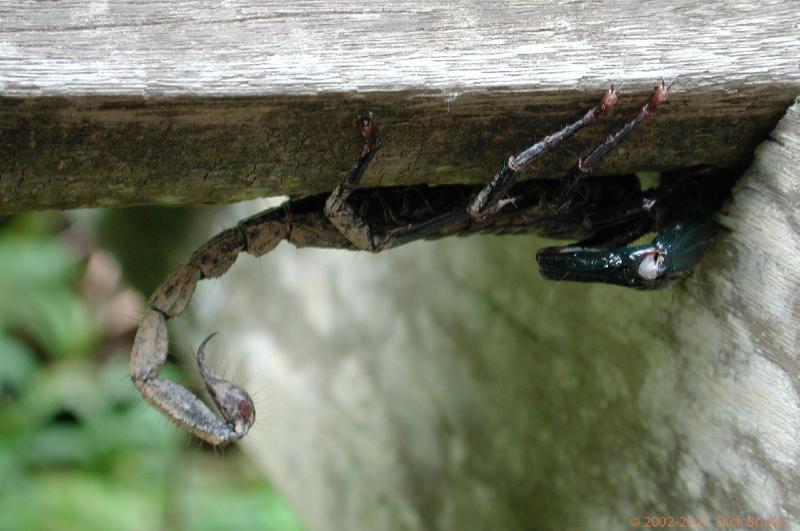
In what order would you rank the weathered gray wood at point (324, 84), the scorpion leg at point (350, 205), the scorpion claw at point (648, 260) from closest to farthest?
1. the weathered gray wood at point (324, 84)
2. the scorpion leg at point (350, 205)
3. the scorpion claw at point (648, 260)

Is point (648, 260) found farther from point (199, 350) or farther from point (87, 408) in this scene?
point (87, 408)

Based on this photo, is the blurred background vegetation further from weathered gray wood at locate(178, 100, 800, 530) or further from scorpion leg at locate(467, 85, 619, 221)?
scorpion leg at locate(467, 85, 619, 221)

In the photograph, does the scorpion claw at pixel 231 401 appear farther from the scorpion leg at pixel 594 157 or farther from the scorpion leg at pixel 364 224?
the scorpion leg at pixel 594 157

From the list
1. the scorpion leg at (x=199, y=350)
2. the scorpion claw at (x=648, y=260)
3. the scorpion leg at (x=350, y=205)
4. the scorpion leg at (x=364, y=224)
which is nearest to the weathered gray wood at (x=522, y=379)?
the scorpion claw at (x=648, y=260)

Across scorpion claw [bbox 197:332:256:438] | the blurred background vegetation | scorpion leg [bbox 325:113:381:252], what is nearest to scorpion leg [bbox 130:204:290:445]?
scorpion claw [bbox 197:332:256:438]

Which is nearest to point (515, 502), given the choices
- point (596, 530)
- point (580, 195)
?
point (596, 530)

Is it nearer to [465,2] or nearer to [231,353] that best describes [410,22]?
[465,2]

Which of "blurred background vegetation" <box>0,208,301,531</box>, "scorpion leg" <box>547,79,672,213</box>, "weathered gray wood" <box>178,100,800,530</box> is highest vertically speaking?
"scorpion leg" <box>547,79,672,213</box>
